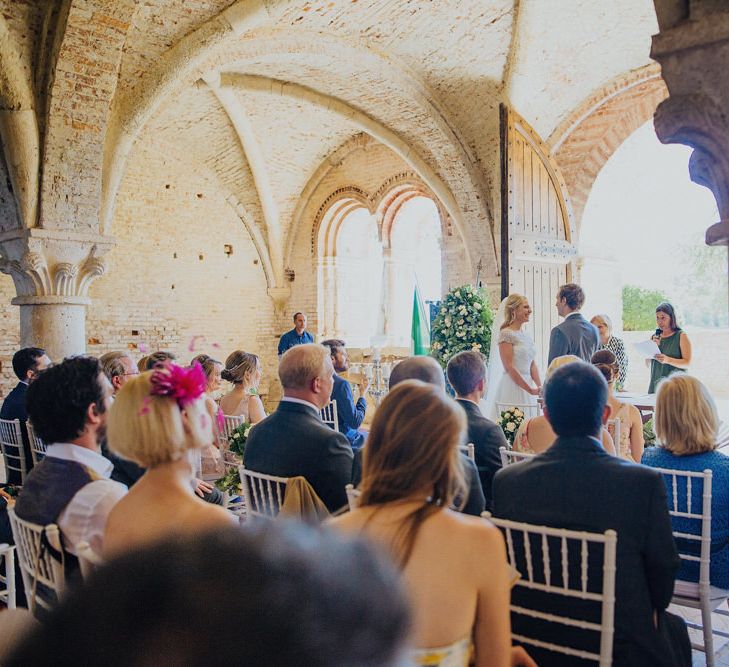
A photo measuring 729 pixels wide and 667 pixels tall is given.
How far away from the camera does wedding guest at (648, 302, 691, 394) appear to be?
20.2 ft

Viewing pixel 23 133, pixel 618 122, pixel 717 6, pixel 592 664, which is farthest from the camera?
pixel 618 122

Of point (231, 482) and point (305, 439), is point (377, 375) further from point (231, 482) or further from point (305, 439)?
point (305, 439)

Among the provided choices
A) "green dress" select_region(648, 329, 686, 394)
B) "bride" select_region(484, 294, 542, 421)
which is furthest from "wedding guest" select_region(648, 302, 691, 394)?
"bride" select_region(484, 294, 542, 421)

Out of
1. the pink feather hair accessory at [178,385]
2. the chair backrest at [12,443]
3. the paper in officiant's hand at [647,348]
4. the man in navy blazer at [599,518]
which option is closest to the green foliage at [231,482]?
the chair backrest at [12,443]

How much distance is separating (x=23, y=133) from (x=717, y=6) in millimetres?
5678

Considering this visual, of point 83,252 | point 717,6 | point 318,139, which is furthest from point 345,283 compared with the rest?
point 717,6

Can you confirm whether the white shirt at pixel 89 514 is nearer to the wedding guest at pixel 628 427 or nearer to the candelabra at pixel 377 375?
the wedding guest at pixel 628 427

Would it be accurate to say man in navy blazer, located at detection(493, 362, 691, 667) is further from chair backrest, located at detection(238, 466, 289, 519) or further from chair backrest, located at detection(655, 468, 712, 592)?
chair backrest, located at detection(238, 466, 289, 519)

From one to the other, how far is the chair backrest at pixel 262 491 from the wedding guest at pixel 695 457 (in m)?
1.53

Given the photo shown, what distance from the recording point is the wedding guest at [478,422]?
3.12 m

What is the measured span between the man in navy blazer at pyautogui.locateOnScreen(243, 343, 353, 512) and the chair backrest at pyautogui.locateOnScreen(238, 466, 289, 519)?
58 mm

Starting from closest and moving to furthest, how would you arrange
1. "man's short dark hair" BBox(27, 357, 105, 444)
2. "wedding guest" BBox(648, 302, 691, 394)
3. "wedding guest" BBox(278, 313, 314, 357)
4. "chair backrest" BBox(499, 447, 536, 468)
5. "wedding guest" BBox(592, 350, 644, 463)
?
1. "man's short dark hair" BBox(27, 357, 105, 444)
2. "chair backrest" BBox(499, 447, 536, 468)
3. "wedding guest" BBox(592, 350, 644, 463)
4. "wedding guest" BBox(648, 302, 691, 394)
5. "wedding guest" BBox(278, 313, 314, 357)

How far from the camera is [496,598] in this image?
1.48 metres

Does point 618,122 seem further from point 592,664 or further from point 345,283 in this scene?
point 592,664
